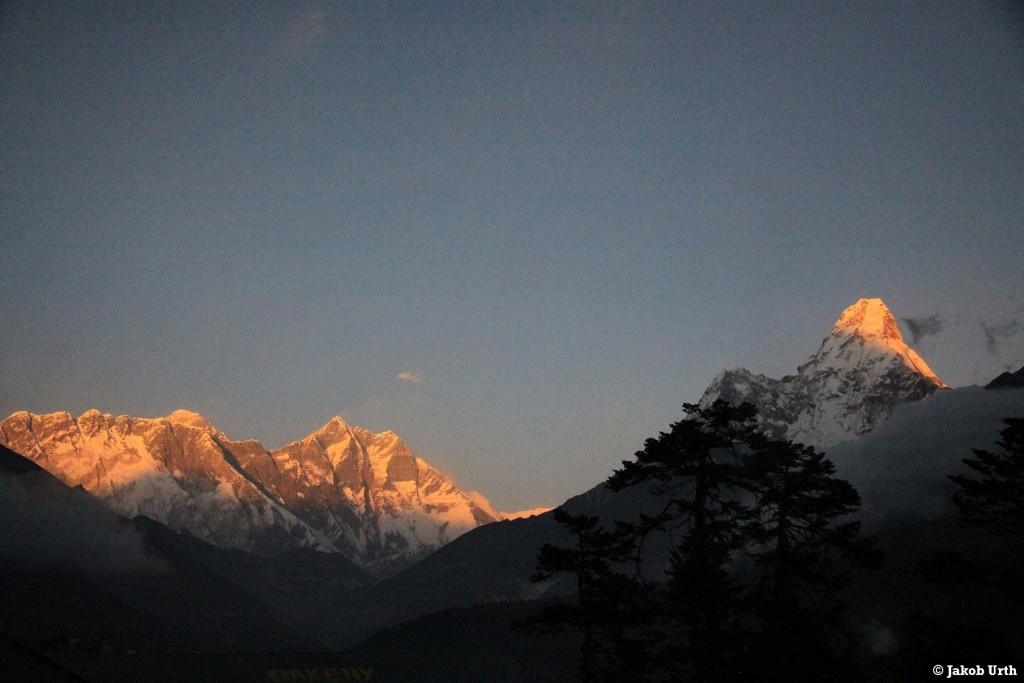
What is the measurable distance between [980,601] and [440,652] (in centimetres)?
11084

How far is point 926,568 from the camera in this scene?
44031mm

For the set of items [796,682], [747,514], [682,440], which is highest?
[682,440]

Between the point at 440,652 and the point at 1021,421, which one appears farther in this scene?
the point at 440,652

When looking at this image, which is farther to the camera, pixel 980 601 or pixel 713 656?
pixel 980 601

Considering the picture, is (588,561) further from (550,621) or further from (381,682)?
(381,682)

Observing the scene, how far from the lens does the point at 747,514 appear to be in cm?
4862

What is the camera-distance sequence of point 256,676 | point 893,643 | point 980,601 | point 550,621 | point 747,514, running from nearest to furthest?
point 747,514, point 550,621, point 256,676, point 893,643, point 980,601

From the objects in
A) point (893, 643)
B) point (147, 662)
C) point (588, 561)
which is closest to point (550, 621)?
point (588, 561)

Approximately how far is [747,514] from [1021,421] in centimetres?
1300

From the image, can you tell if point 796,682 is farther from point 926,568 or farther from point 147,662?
point 147,662

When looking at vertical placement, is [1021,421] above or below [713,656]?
above

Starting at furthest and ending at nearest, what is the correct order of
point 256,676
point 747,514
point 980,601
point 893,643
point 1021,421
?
point 980,601
point 893,643
point 256,676
point 747,514
point 1021,421

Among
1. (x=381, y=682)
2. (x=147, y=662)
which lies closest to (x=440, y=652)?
(x=381, y=682)

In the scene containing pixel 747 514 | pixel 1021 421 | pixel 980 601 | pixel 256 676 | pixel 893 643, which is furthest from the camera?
pixel 980 601
